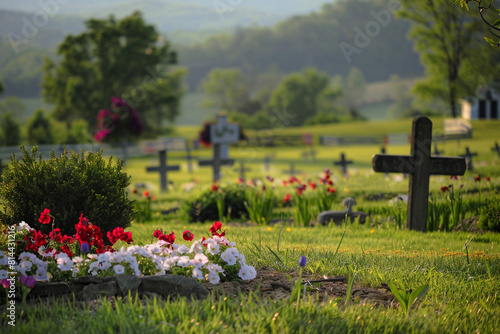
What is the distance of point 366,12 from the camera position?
141 metres

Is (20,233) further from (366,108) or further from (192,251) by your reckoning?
(366,108)

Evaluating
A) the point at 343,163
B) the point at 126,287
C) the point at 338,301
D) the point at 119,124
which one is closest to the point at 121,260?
the point at 126,287

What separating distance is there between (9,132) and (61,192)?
29908mm

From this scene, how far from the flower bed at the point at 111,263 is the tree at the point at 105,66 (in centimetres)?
3494

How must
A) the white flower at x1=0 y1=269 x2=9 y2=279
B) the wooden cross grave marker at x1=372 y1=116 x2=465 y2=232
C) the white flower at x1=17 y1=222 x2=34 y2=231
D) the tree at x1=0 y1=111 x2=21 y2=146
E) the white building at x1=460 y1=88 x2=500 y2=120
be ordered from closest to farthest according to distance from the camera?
1. the white flower at x1=0 y1=269 x2=9 y2=279
2. the white flower at x1=17 y1=222 x2=34 y2=231
3. the wooden cross grave marker at x1=372 y1=116 x2=465 y2=232
4. the tree at x1=0 y1=111 x2=21 y2=146
5. the white building at x1=460 y1=88 x2=500 y2=120

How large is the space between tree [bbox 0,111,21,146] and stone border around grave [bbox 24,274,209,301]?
31.0 m

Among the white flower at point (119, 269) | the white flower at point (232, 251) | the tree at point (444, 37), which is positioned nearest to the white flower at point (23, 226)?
the white flower at point (119, 269)

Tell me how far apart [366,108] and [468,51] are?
61.7 meters

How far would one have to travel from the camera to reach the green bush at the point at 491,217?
769 centimetres

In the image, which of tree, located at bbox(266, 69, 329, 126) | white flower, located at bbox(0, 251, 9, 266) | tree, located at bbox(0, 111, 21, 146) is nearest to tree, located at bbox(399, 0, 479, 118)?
tree, located at bbox(0, 111, 21, 146)

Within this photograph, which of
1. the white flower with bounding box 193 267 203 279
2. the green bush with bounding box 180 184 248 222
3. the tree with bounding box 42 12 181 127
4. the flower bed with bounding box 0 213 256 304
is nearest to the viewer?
the flower bed with bounding box 0 213 256 304

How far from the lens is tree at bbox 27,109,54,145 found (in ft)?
109

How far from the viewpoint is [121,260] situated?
4.15m

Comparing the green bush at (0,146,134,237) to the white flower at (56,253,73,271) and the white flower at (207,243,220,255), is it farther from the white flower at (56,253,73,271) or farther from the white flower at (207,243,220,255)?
the white flower at (207,243,220,255)
